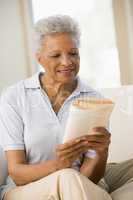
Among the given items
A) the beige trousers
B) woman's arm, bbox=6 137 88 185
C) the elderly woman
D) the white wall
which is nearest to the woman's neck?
the elderly woman

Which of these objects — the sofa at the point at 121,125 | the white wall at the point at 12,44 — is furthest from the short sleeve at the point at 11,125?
A: the white wall at the point at 12,44

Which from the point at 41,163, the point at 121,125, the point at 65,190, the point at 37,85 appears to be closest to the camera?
the point at 65,190

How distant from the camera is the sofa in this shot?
174 cm

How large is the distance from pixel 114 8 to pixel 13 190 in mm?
1932

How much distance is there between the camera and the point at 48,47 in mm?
1351

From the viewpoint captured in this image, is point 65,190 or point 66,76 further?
point 66,76

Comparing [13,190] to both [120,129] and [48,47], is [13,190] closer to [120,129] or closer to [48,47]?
[48,47]

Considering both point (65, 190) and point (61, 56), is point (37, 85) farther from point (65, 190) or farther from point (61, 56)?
point (65, 190)

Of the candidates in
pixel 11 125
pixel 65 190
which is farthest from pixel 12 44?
pixel 65 190

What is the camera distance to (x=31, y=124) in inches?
52.8

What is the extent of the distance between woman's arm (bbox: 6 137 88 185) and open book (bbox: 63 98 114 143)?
32 millimetres

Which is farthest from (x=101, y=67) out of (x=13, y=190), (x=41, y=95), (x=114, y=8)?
(x=13, y=190)

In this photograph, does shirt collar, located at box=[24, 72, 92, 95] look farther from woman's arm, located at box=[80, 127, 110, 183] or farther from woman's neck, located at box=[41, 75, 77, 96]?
woman's arm, located at box=[80, 127, 110, 183]

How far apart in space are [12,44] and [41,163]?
160cm
